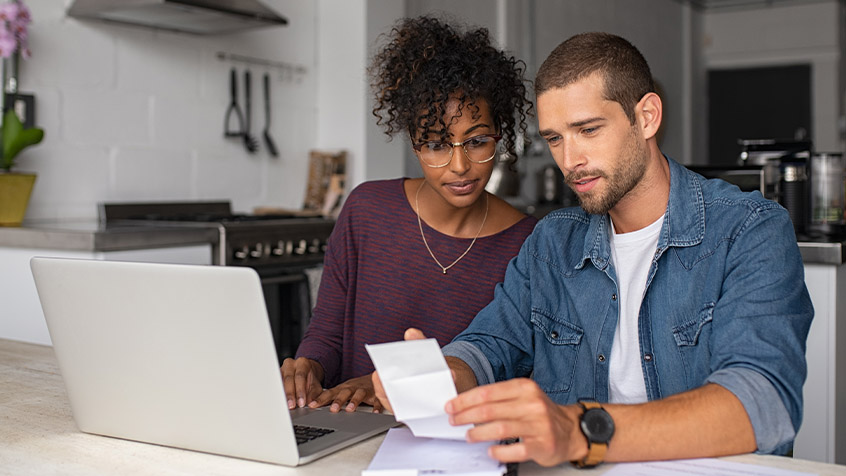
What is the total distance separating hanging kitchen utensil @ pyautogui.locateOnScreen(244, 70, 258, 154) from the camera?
12.0 ft

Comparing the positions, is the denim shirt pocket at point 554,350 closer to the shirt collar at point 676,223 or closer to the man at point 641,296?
the man at point 641,296

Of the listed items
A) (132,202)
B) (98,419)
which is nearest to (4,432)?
(98,419)

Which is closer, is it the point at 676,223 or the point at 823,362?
the point at 676,223

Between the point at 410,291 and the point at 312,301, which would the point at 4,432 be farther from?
the point at 312,301

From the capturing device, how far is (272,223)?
3031 mm

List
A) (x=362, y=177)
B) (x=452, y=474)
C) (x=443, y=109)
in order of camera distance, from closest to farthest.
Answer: (x=452, y=474)
(x=443, y=109)
(x=362, y=177)

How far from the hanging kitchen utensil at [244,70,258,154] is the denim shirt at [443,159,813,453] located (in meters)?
2.32

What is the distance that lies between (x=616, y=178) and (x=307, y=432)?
2.05ft

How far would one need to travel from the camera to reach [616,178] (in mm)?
1390

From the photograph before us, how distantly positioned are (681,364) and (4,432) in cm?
98

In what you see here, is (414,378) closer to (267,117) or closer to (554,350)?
(554,350)

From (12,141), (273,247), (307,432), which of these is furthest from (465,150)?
(12,141)

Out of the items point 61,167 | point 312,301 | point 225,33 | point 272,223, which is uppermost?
point 225,33

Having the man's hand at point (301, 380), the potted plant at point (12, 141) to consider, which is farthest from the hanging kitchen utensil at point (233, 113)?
the man's hand at point (301, 380)
